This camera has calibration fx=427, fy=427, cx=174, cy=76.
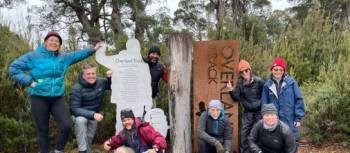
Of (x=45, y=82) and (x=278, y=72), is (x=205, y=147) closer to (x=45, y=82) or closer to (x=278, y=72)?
(x=278, y=72)

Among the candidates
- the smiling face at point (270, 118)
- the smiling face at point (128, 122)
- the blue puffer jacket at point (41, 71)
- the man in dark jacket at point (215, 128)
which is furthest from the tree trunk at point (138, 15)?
the smiling face at point (270, 118)

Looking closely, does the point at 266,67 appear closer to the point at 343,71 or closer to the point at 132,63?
the point at 343,71

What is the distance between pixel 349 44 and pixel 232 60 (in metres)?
4.66

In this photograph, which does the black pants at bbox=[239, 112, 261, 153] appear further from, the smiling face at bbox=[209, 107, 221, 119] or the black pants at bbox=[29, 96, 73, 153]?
the black pants at bbox=[29, 96, 73, 153]

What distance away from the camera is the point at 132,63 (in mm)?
6086

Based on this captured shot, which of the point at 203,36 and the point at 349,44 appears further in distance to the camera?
the point at 349,44

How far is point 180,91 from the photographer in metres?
6.16

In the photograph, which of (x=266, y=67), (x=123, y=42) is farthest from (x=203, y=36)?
(x=123, y=42)

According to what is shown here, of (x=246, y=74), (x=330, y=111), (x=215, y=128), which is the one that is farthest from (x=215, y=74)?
(x=330, y=111)

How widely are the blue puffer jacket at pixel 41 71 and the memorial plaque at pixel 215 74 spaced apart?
6.69 feet

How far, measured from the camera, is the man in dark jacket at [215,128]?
17.9 ft

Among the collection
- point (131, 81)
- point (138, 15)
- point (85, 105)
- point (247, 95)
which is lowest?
point (85, 105)

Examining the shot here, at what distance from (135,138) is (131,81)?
51.4 inches

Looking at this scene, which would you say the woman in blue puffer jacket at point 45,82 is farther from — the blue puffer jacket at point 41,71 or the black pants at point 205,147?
the black pants at point 205,147
